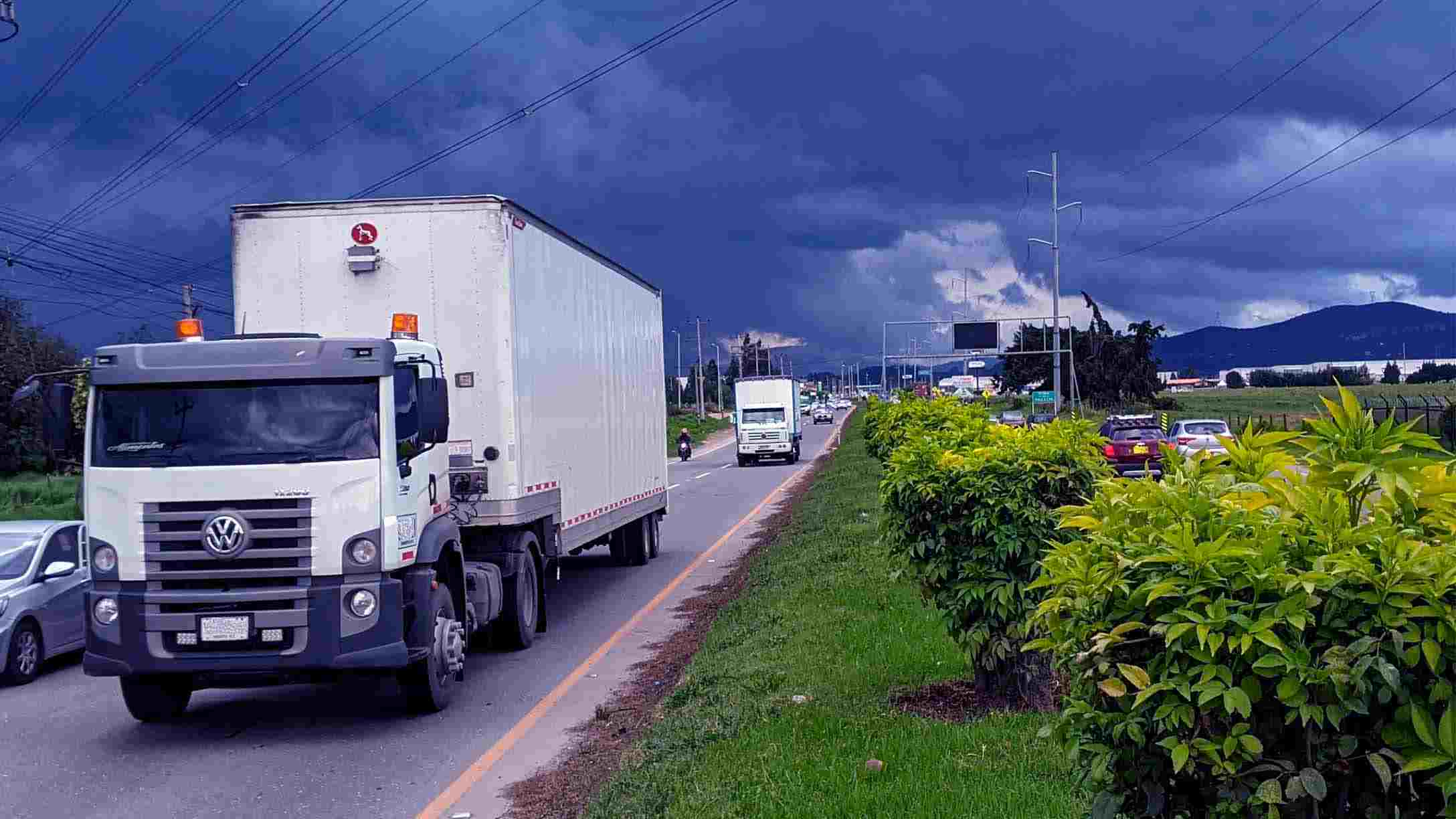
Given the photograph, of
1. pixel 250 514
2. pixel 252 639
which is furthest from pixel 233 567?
pixel 252 639

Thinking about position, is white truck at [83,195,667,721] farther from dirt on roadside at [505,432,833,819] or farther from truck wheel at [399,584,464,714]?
dirt on roadside at [505,432,833,819]

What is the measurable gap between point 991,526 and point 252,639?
4989mm

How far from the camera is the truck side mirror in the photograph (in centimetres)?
967

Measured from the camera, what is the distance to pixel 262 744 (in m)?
9.20

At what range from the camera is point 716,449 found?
226 ft

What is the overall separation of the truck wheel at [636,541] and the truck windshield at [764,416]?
1210 inches

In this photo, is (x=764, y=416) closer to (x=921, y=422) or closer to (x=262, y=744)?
(x=921, y=422)

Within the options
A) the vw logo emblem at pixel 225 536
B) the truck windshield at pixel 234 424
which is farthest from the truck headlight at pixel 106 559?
the vw logo emblem at pixel 225 536

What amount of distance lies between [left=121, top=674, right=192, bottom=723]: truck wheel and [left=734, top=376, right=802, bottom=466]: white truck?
133ft

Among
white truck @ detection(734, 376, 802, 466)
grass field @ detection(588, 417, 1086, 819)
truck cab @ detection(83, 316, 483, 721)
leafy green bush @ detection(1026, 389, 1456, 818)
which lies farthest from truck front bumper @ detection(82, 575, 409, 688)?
white truck @ detection(734, 376, 802, 466)

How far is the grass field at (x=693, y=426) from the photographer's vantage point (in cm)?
7831

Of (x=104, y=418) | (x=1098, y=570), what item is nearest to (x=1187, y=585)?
(x=1098, y=570)

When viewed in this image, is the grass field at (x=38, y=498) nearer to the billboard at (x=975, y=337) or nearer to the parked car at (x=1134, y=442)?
the parked car at (x=1134, y=442)

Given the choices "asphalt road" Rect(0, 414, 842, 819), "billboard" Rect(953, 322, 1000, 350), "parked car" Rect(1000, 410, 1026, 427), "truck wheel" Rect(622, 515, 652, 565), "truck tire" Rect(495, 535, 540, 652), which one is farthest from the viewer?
"billboard" Rect(953, 322, 1000, 350)
